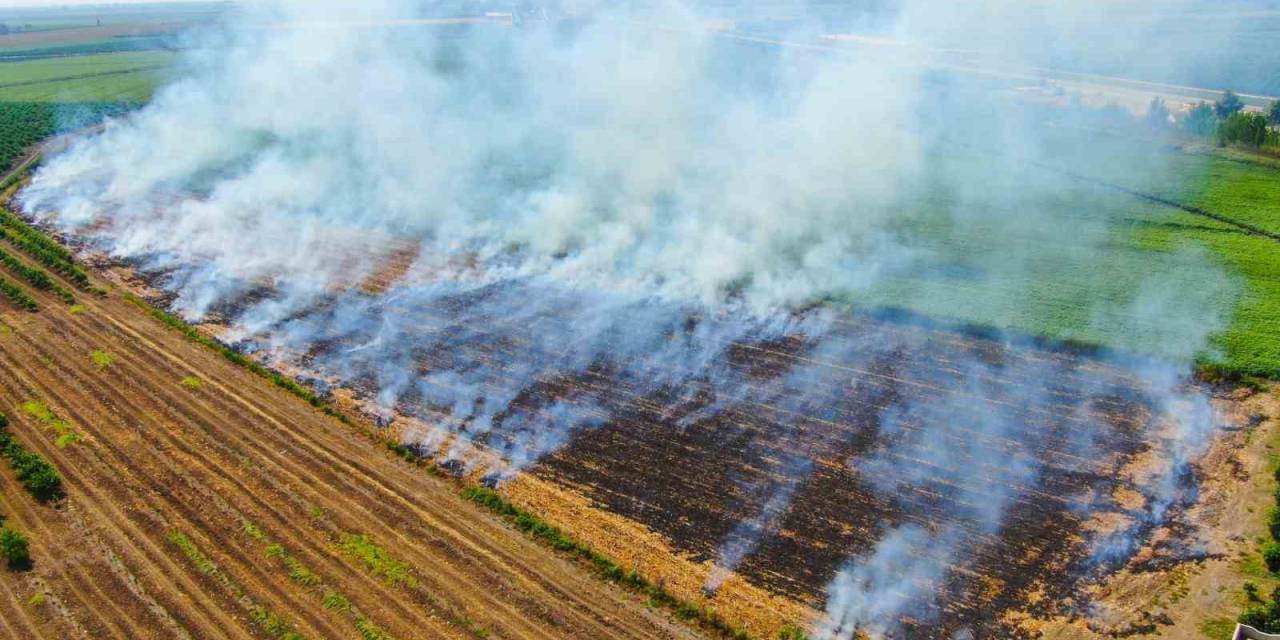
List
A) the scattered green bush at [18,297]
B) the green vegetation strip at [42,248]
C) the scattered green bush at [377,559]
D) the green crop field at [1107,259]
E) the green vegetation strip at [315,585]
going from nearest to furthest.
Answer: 1. the green vegetation strip at [315,585]
2. the scattered green bush at [377,559]
3. the green crop field at [1107,259]
4. the scattered green bush at [18,297]
5. the green vegetation strip at [42,248]

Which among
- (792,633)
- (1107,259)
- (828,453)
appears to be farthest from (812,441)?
(1107,259)

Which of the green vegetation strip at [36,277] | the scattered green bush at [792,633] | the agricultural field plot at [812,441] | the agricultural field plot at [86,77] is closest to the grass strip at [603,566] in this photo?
the scattered green bush at [792,633]

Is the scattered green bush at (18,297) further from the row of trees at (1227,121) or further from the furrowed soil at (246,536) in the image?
the row of trees at (1227,121)

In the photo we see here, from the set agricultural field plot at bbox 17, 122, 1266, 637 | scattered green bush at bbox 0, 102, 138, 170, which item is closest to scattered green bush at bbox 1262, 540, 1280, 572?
agricultural field plot at bbox 17, 122, 1266, 637

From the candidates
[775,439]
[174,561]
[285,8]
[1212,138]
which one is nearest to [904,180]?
[1212,138]

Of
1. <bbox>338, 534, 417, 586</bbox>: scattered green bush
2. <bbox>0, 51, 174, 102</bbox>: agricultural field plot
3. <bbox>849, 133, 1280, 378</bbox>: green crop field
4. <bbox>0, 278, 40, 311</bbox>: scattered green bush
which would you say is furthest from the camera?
<bbox>0, 51, 174, 102</bbox>: agricultural field plot

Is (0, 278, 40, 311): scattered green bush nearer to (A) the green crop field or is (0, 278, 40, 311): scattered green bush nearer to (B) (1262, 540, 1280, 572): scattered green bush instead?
(A) the green crop field

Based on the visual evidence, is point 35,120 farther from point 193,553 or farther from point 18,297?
point 193,553
